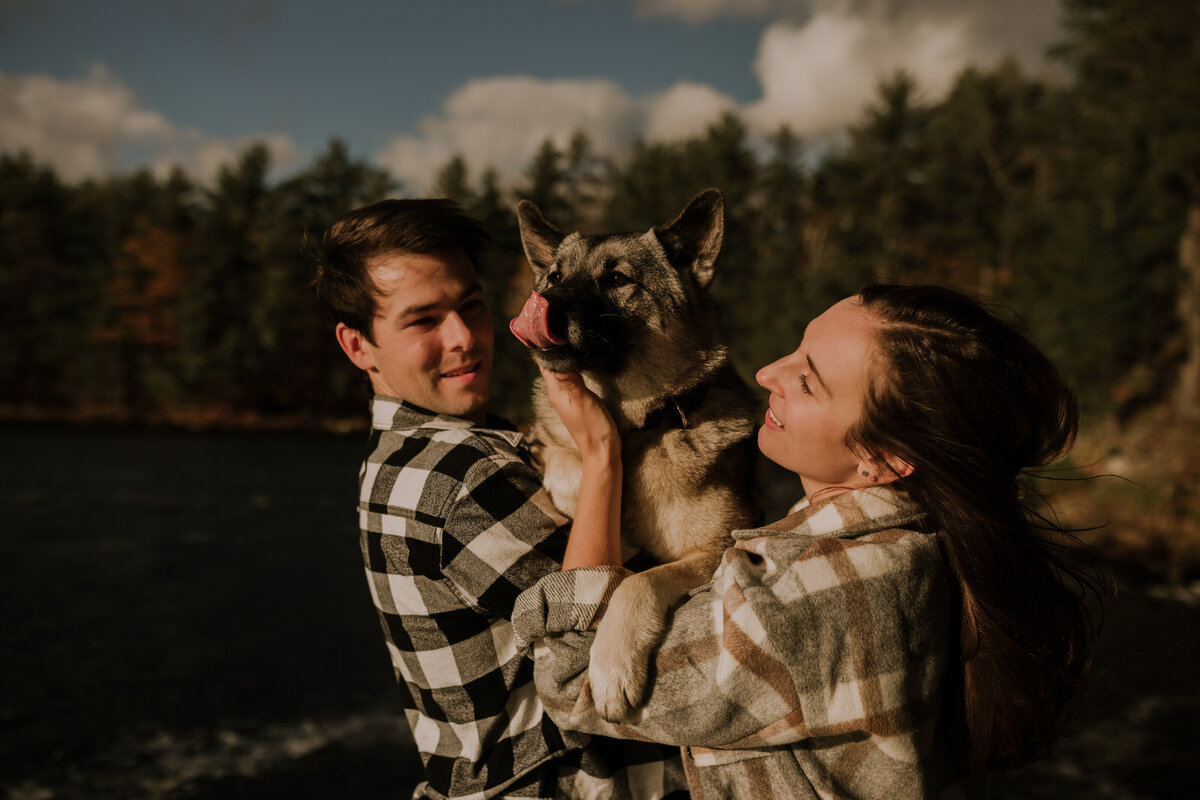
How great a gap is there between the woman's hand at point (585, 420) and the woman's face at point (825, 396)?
48 centimetres

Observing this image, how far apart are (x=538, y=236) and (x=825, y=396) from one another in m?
1.81

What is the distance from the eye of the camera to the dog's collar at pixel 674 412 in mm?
2791

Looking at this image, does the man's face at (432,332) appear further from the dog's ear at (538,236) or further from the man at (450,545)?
the dog's ear at (538,236)

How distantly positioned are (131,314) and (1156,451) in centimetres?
4081

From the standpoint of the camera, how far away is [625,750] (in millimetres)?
2104

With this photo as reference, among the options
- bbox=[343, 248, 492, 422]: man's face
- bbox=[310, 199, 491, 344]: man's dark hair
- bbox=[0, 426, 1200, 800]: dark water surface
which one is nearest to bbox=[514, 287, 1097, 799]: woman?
bbox=[343, 248, 492, 422]: man's face

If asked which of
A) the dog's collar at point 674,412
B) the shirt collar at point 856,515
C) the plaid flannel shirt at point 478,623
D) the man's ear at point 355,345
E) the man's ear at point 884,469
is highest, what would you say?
the man's ear at point 355,345

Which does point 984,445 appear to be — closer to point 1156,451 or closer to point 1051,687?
point 1051,687

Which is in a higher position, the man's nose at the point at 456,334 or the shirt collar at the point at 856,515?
the man's nose at the point at 456,334

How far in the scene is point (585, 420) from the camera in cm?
230

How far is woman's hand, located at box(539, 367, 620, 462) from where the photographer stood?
2262 mm

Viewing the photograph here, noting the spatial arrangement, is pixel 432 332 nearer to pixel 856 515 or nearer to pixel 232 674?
pixel 856 515

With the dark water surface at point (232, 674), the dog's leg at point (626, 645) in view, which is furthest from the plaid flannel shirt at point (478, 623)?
the dark water surface at point (232, 674)

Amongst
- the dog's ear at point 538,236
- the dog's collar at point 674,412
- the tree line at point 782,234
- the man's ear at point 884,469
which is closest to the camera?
the man's ear at point 884,469
